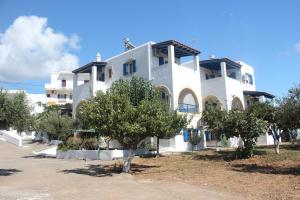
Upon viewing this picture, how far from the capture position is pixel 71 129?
4353 centimetres

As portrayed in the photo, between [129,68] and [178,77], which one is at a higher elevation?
[129,68]

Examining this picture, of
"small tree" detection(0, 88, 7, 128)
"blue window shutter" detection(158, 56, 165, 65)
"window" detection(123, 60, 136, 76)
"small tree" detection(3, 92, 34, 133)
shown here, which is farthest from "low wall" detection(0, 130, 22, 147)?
"small tree" detection(0, 88, 7, 128)

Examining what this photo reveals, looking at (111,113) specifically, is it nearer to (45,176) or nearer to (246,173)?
(45,176)

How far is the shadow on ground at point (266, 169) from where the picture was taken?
60.7ft

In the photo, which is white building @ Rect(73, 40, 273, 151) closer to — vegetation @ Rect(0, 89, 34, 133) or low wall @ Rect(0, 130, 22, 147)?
low wall @ Rect(0, 130, 22, 147)

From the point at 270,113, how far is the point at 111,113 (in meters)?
14.1

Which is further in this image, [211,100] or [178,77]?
[211,100]

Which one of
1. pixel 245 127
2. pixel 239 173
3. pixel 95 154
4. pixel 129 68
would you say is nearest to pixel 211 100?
pixel 129 68

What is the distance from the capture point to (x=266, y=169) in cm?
1997

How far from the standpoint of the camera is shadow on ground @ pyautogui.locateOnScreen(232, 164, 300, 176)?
18.5m

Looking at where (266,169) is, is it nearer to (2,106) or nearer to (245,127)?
(245,127)

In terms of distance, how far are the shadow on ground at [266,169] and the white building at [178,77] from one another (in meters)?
12.6

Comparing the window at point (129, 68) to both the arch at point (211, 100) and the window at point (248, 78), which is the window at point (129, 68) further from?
the window at point (248, 78)

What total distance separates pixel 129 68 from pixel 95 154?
1352cm
